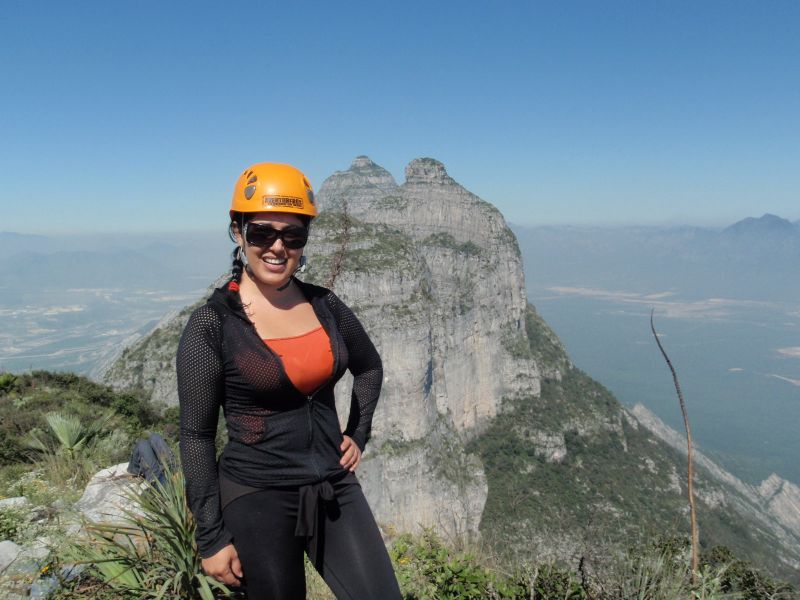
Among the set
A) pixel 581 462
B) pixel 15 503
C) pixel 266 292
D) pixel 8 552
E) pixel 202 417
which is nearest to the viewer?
pixel 202 417

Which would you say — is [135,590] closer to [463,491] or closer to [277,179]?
[277,179]

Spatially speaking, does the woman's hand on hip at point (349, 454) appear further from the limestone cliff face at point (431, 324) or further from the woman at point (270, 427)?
the limestone cliff face at point (431, 324)

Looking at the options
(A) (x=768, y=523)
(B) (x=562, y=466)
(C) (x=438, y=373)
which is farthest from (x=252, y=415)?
(A) (x=768, y=523)

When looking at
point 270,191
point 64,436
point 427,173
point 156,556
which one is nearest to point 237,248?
point 270,191

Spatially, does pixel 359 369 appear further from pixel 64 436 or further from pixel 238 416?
pixel 64 436

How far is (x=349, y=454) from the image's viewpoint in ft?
9.39

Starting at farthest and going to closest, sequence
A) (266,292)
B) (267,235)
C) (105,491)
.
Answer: (105,491)
(266,292)
(267,235)

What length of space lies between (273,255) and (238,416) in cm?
86

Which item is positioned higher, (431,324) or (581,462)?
(431,324)

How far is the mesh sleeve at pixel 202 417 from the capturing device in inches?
92.6

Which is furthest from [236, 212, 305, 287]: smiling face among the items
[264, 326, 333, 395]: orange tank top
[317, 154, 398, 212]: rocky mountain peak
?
[317, 154, 398, 212]: rocky mountain peak

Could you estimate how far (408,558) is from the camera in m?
4.86

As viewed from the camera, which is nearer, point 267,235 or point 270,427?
point 270,427

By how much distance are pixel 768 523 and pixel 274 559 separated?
98083 millimetres
